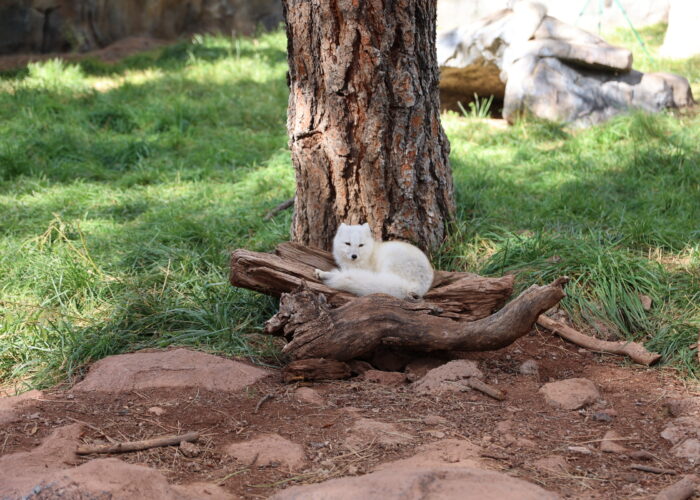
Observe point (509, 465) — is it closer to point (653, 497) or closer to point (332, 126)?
point (653, 497)

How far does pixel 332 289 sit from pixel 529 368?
1091 millimetres

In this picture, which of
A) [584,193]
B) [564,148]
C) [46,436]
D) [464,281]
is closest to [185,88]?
[564,148]

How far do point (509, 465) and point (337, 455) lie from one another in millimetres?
635

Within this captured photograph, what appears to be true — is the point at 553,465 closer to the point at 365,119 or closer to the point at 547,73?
the point at 365,119

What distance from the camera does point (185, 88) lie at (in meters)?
9.34

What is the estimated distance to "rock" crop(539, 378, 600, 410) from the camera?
130 inches

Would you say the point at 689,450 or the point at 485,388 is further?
the point at 485,388

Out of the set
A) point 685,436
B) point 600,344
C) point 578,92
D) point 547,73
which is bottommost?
point 600,344

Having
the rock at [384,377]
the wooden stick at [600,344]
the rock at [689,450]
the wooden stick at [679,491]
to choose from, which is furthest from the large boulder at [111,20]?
the wooden stick at [679,491]

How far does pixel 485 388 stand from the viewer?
11.1 ft

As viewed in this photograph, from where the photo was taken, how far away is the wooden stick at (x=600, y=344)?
383cm

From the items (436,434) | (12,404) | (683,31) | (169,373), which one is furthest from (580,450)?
(683,31)

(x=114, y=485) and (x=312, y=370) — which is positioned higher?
(x=114, y=485)

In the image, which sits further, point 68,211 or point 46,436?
point 68,211
